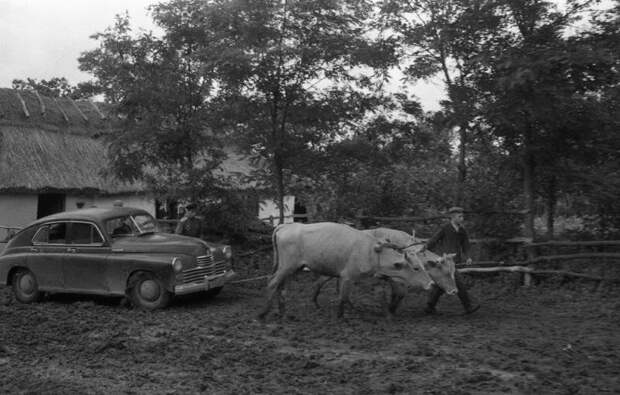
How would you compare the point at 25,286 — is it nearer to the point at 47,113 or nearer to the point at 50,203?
the point at 50,203

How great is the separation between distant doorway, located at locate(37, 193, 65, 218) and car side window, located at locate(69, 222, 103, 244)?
411 inches

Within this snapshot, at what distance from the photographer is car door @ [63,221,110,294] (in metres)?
10.8

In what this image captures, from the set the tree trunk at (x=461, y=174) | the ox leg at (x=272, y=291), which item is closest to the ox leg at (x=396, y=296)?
the ox leg at (x=272, y=291)

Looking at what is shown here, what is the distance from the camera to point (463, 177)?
13312mm

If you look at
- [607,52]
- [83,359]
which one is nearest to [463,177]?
[607,52]

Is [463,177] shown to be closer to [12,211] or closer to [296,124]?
[296,124]

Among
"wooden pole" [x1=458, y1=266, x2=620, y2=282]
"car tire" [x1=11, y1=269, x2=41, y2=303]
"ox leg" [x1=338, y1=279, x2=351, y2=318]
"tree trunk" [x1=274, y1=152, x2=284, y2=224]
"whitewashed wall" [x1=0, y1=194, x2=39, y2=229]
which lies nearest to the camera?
"ox leg" [x1=338, y1=279, x2=351, y2=318]

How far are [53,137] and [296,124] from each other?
39.0ft

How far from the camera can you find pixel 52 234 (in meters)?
11.3

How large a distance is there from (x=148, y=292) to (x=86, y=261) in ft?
4.16

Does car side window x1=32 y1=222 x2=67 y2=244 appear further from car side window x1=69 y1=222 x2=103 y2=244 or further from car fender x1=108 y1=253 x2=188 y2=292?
car fender x1=108 y1=253 x2=188 y2=292

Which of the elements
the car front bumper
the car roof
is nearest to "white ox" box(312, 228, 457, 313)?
the car front bumper

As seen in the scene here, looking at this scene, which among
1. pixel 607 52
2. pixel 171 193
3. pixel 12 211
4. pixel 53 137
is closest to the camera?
pixel 607 52

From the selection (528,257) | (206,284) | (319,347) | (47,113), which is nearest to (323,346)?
(319,347)
